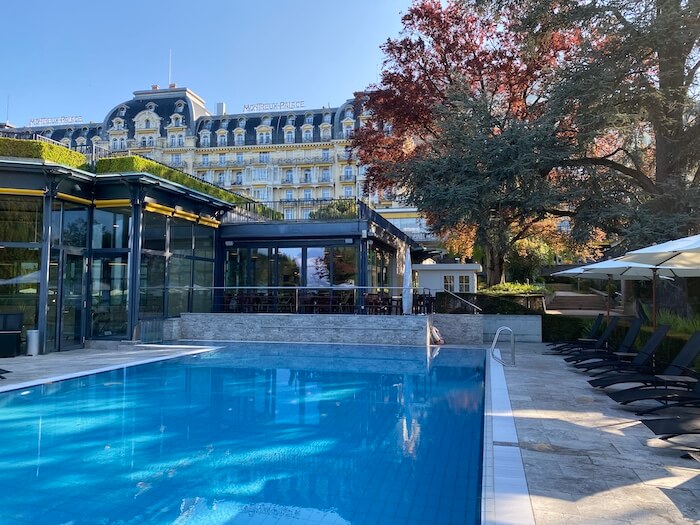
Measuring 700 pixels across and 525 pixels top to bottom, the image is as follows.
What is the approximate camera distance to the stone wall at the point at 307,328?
14.5 meters

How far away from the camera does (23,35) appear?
47.0 ft

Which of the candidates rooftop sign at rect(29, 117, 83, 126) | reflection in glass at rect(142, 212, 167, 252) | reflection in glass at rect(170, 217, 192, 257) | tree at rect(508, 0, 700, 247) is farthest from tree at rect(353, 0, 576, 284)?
rooftop sign at rect(29, 117, 83, 126)

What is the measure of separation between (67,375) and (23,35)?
10.9 metres

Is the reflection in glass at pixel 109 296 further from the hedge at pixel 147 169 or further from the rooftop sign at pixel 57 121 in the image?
the rooftop sign at pixel 57 121

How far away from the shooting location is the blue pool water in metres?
3.98

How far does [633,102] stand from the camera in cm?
1284

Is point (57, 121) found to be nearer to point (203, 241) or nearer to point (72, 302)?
point (203, 241)

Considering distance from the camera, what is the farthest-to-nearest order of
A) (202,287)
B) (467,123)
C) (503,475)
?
(202,287)
(467,123)
(503,475)

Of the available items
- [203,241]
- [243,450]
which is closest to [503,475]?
[243,450]

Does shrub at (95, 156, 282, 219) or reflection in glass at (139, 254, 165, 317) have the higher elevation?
shrub at (95, 156, 282, 219)

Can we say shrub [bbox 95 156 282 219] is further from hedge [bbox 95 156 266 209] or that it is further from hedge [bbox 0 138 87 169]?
hedge [bbox 0 138 87 169]

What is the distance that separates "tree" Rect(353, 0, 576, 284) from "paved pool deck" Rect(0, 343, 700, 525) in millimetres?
6362

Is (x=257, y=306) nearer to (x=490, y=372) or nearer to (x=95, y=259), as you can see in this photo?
(x=95, y=259)

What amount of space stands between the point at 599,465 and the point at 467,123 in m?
11.0
